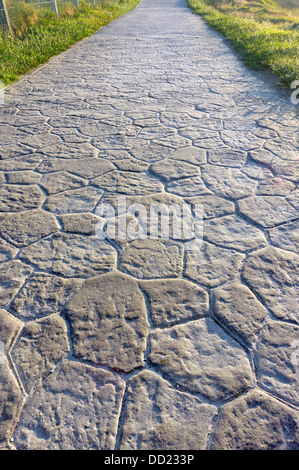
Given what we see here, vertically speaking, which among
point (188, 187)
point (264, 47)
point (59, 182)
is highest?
point (264, 47)

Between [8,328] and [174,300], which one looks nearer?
[8,328]

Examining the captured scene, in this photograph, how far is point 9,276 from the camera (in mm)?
2900

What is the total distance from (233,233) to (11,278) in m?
2.09

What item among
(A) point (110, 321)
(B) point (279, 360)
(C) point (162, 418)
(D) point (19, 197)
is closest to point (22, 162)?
(D) point (19, 197)

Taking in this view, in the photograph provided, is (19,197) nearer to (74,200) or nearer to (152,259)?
(74,200)

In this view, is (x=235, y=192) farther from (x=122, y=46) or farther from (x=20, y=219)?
(x=122, y=46)

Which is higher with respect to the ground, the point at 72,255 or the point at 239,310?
the point at 72,255

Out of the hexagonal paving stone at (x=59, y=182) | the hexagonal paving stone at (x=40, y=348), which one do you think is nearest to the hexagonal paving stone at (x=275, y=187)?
the hexagonal paving stone at (x=59, y=182)

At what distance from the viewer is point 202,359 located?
226cm

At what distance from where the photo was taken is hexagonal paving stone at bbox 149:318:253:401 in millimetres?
2113

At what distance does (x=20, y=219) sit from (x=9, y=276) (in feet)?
2.75

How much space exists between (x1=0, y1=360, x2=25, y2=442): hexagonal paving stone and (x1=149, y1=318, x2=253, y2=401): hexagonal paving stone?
2.83ft

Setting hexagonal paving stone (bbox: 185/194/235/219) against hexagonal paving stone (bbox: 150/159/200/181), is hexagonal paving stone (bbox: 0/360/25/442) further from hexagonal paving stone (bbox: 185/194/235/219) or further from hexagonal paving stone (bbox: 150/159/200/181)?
hexagonal paving stone (bbox: 150/159/200/181)

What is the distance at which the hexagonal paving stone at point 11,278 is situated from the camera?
2.73 metres
